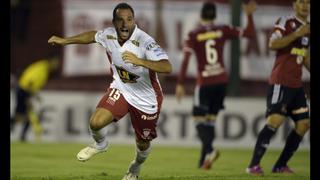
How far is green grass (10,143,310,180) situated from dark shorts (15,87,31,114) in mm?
1155

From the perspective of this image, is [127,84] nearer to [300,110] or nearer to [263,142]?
[263,142]

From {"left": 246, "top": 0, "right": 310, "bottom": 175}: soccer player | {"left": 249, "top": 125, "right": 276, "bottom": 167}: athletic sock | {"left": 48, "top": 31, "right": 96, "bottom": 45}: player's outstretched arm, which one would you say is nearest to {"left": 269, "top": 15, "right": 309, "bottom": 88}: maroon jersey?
{"left": 246, "top": 0, "right": 310, "bottom": 175}: soccer player

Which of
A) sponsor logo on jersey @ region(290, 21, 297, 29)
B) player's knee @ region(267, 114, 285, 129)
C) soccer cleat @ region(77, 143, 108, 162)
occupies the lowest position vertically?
soccer cleat @ region(77, 143, 108, 162)

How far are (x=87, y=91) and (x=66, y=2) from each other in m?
2.53

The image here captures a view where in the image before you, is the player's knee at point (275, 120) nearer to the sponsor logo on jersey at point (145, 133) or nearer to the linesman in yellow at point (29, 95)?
the sponsor logo on jersey at point (145, 133)

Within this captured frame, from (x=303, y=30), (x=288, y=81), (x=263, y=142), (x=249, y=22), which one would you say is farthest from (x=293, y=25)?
(x=263, y=142)

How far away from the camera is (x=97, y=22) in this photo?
2105 cm

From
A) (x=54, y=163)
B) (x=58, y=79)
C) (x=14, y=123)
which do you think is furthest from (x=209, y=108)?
(x=58, y=79)

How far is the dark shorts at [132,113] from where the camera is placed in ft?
31.5

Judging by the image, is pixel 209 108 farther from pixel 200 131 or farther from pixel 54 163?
pixel 54 163

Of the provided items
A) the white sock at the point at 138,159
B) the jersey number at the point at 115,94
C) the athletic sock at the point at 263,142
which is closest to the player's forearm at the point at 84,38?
the jersey number at the point at 115,94

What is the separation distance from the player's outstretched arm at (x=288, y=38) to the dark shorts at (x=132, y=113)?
2328 millimetres

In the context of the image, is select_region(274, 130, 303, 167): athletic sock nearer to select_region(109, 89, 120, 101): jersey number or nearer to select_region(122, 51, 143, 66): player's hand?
select_region(109, 89, 120, 101): jersey number

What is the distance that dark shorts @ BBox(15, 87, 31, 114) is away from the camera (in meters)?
19.3
